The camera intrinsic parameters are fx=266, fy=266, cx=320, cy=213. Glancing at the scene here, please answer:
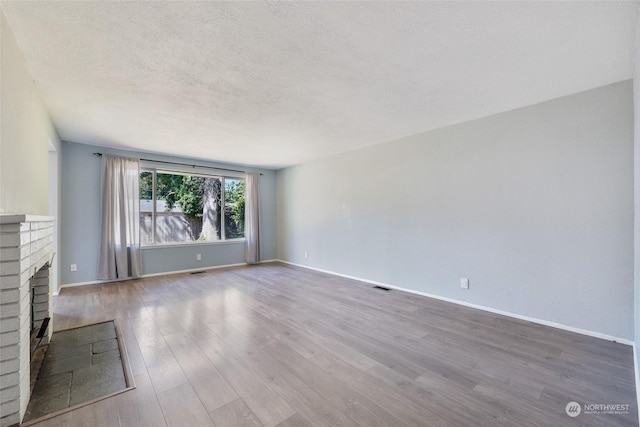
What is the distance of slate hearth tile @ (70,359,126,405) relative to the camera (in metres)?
1.72

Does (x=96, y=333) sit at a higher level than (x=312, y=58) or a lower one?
lower

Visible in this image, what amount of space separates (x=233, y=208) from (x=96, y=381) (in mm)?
4540

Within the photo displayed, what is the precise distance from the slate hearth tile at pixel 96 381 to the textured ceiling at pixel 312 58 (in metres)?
2.36

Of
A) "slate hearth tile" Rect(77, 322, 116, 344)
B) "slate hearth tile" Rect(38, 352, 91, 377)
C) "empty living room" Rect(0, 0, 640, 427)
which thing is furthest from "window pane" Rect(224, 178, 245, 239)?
"slate hearth tile" Rect(38, 352, 91, 377)

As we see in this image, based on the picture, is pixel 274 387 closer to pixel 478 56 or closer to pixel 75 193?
pixel 478 56

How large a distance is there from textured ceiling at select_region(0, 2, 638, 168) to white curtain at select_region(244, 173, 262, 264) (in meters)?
2.84

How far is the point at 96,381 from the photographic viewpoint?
1867 millimetres

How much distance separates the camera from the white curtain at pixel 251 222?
6184 millimetres

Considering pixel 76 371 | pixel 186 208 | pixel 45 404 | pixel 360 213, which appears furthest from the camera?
pixel 186 208

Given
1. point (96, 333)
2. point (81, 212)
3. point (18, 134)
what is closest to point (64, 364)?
point (96, 333)

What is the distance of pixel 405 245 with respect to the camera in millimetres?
3994

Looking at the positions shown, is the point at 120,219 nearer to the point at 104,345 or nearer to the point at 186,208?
the point at 186,208

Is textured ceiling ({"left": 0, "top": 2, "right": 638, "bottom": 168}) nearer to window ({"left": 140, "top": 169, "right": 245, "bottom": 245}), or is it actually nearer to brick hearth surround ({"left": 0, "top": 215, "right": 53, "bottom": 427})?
brick hearth surround ({"left": 0, "top": 215, "right": 53, "bottom": 427})

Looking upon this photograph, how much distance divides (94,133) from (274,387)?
423cm
